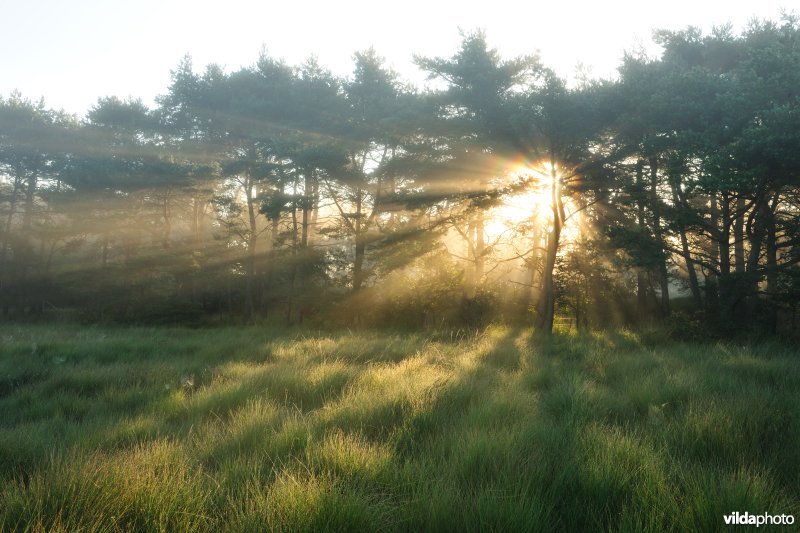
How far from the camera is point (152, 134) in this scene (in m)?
27.6

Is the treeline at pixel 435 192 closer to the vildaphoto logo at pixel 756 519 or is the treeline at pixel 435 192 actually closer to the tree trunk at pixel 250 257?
the tree trunk at pixel 250 257

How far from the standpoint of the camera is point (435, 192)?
706 inches

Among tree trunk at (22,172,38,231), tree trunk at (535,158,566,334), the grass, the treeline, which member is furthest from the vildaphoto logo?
tree trunk at (22,172,38,231)

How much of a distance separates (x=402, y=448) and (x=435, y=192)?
14.9m

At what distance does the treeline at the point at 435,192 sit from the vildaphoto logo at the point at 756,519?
10.9m

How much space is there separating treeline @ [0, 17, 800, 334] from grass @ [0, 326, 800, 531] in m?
7.56

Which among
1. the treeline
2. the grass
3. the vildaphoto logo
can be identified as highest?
the treeline

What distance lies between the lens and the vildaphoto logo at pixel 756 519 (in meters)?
2.37

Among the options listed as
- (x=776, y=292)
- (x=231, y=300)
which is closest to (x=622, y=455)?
(x=776, y=292)

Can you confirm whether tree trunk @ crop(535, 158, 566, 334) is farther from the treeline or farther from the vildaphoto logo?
the vildaphoto logo

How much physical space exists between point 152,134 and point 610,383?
95.8 ft

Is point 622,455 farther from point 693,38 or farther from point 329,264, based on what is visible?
point 329,264

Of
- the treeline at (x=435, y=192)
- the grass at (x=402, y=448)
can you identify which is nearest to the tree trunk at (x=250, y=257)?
the treeline at (x=435, y=192)

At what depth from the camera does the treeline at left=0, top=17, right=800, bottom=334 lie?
41.3ft
